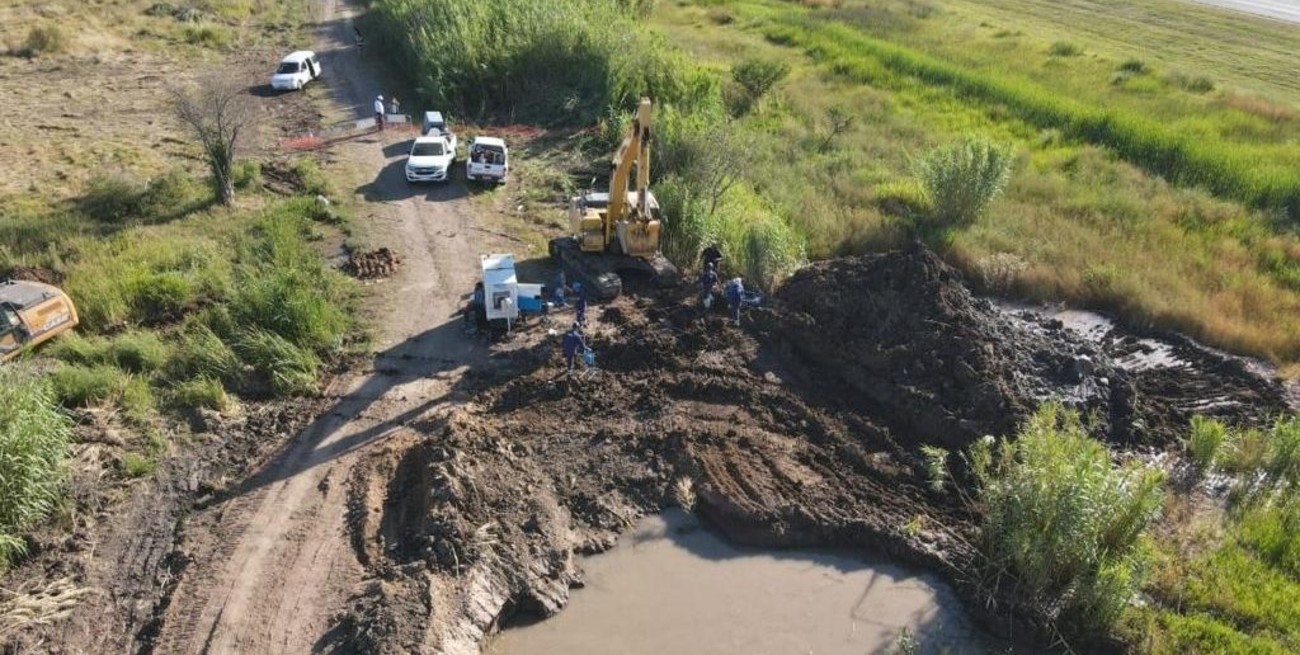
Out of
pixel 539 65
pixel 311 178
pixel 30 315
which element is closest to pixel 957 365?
pixel 30 315

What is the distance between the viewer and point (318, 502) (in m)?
14.3

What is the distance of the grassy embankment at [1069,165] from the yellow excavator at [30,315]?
17.5 metres

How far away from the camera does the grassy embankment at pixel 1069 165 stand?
2236cm

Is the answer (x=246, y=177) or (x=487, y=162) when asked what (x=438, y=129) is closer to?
(x=487, y=162)

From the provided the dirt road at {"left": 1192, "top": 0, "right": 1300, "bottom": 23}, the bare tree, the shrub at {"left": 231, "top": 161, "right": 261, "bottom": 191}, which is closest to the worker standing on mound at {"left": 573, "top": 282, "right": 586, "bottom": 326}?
the bare tree

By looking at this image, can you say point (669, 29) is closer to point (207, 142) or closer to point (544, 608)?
point (207, 142)

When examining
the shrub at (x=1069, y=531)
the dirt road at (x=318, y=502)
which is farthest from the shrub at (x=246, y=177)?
the shrub at (x=1069, y=531)

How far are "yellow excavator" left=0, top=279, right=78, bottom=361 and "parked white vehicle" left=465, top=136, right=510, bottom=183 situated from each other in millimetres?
11343

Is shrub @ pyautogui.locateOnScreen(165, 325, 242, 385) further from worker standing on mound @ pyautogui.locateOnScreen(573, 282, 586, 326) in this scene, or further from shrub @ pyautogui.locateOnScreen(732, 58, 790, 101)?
shrub @ pyautogui.locateOnScreen(732, 58, 790, 101)

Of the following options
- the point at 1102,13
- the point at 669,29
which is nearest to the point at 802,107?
the point at 669,29

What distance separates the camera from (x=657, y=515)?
48.9 feet

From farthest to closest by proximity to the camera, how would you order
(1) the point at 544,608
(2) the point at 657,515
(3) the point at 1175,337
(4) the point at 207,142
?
1. (4) the point at 207,142
2. (3) the point at 1175,337
3. (2) the point at 657,515
4. (1) the point at 544,608

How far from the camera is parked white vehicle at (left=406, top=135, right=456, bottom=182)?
26.7 meters

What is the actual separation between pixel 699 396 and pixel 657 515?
10.2ft
